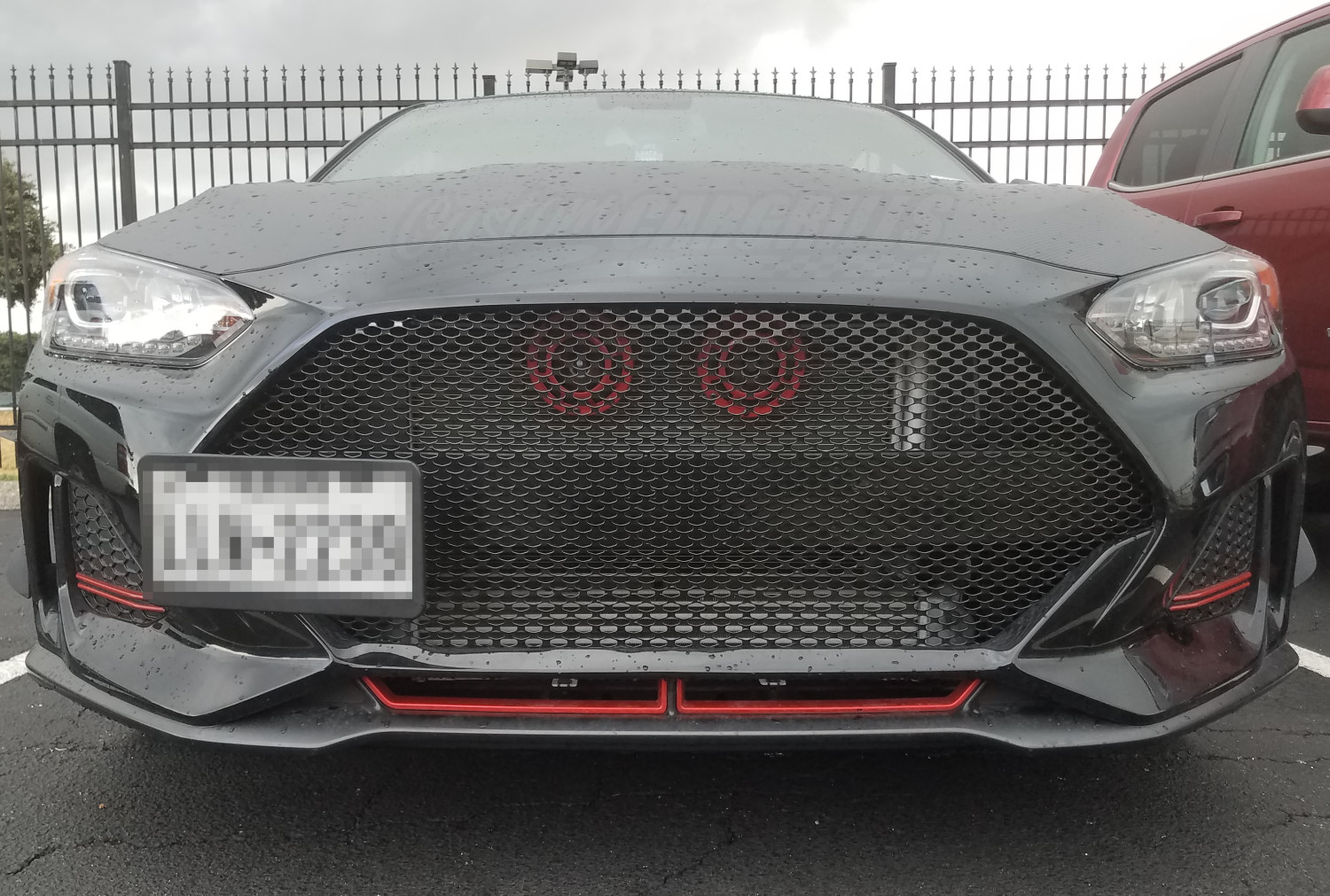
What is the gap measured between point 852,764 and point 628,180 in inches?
42.8

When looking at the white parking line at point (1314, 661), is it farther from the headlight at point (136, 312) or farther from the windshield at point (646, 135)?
the headlight at point (136, 312)

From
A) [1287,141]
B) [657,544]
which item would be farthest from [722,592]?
[1287,141]

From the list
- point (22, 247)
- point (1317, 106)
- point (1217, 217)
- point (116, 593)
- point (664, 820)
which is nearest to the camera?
point (116, 593)

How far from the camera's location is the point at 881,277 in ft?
4.46

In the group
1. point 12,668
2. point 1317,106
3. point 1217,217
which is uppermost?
point 1317,106

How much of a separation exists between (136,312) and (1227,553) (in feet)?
5.40

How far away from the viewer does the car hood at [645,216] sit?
4.77ft

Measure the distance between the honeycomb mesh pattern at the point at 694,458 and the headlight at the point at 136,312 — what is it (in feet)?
0.50

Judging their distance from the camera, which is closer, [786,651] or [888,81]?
[786,651]

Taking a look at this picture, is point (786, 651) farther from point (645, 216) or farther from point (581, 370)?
point (645, 216)

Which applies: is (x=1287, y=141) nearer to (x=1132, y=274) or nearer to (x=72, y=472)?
(x=1132, y=274)

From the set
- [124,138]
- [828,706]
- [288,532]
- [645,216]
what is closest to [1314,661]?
[828,706]

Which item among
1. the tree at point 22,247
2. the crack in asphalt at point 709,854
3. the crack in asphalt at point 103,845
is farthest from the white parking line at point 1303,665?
the tree at point 22,247

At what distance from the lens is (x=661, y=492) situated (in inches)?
53.4
